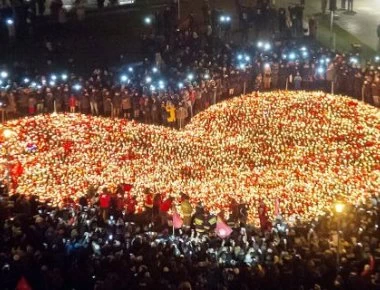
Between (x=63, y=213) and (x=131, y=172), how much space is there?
5.35 meters

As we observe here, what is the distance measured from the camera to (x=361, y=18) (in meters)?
45.1

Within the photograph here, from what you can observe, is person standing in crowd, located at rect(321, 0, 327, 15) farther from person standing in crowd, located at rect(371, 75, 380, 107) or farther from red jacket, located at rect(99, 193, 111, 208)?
red jacket, located at rect(99, 193, 111, 208)

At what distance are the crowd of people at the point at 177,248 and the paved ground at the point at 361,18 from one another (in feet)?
70.8

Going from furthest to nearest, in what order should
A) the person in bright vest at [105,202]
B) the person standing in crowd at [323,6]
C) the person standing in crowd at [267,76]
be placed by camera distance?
the person standing in crowd at [323,6] → the person standing in crowd at [267,76] → the person in bright vest at [105,202]

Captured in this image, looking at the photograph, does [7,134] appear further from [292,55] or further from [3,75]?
[292,55]

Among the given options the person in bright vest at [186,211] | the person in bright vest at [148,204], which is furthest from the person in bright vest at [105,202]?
the person in bright vest at [186,211]

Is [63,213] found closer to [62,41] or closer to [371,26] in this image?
[62,41]

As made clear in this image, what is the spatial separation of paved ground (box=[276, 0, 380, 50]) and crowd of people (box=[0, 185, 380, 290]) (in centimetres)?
2159

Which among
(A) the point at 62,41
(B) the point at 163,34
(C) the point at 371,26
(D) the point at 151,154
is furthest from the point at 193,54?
(C) the point at 371,26

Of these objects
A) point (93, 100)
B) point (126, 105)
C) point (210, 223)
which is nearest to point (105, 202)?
point (210, 223)

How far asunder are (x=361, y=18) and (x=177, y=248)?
29668mm

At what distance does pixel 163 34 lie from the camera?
1533 inches

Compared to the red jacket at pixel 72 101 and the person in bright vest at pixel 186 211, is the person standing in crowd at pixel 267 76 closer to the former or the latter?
the red jacket at pixel 72 101

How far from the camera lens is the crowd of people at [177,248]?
56.1 feet
